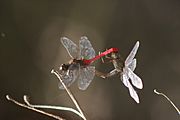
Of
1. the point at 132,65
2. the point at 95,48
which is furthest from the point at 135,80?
the point at 95,48

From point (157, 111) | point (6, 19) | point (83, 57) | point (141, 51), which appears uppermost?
point (6, 19)

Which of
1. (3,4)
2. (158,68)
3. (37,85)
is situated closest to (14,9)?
(3,4)

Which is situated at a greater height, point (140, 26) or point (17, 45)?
point (17, 45)

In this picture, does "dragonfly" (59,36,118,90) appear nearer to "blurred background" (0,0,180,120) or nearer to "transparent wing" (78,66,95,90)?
"transparent wing" (78,66,95,90)

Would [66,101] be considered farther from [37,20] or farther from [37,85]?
[37,20]

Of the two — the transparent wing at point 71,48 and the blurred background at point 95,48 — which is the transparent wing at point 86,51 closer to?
the transparent wing at point 71,48

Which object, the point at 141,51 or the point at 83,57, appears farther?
the point at 141,51

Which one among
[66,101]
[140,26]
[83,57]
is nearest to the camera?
[83,57]
